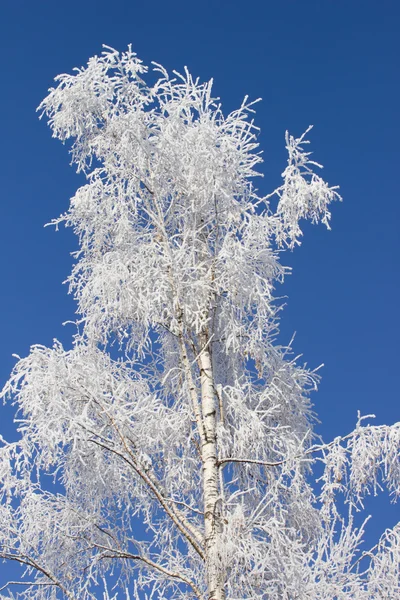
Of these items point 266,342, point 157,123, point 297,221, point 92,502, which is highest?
point 157,123

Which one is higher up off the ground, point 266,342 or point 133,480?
point 266,342

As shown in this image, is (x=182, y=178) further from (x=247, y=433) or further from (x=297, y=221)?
(x=247, y=433)

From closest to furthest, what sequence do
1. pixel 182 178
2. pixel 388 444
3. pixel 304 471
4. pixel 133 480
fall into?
pixel 388 444 < pixel 133 480 < pixel 304 471 < pixel 182 178

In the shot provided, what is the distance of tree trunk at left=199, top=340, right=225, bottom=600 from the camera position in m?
6.03

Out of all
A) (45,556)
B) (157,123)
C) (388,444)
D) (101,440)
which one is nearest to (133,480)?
(101,440)

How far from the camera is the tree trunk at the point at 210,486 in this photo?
19.8 ft

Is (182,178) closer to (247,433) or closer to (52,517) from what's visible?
(247,433)

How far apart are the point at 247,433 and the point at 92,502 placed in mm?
1594

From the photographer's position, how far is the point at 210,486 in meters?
6.67

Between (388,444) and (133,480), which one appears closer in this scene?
(388,444)

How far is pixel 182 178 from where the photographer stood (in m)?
7.86

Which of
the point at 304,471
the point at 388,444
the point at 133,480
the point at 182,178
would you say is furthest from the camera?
the point at 182,178

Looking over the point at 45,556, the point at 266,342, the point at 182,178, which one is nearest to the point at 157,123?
the point at 182,178

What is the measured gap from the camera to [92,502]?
7.17m
